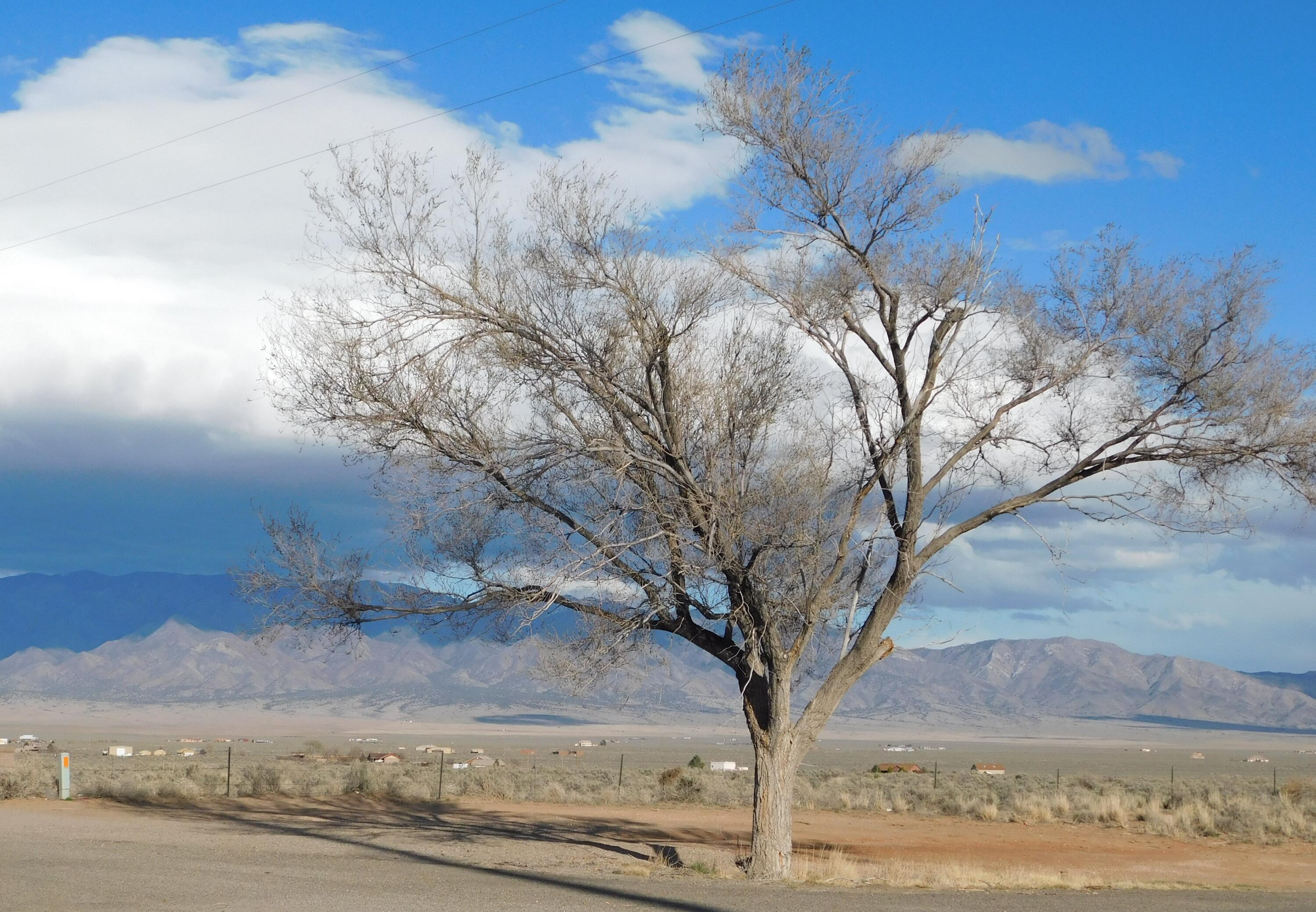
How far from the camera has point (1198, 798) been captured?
35.9 metres

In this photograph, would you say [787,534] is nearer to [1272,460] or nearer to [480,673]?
[1272,460]

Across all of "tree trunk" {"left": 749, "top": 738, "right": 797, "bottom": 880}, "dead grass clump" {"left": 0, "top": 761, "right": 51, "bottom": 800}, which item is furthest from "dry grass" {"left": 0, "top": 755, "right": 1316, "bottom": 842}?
"tree trunk" {"left": 749, "top": 738, "right": 797, "bottom": 880}

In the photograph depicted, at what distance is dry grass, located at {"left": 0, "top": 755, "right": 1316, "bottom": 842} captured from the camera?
98.7 feet

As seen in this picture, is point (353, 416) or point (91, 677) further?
point (91, 677)

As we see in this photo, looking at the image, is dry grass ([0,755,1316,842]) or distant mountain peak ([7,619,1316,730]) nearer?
dry grass ([0,755,1316,842])

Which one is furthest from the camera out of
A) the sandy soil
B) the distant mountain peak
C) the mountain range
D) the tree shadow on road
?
the distant mountain peak

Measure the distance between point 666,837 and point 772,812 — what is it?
348 inches

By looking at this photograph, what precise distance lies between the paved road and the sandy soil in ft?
5.16

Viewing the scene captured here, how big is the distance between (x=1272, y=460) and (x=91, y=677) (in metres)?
193

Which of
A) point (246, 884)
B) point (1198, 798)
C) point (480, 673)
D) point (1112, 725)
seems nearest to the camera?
point (246, 884)

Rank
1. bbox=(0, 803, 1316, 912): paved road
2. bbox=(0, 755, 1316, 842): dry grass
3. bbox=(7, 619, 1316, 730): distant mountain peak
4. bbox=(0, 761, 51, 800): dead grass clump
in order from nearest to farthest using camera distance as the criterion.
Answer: bbox=(0, 803, 1316, 912): paved road < bbox=(0, 761, 51, 800): dead grass clump < bbox=(0, 755, 1316, 842): dry grass < bbox=(7, 619, 1316, 730): distant mountain peak

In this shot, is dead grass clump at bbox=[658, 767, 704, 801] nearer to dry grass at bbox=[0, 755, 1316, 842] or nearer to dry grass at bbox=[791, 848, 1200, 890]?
dry grass at bbox=[0, 755, 1316, 842]

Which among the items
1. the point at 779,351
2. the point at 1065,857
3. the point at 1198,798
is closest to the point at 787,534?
the point at 779,351

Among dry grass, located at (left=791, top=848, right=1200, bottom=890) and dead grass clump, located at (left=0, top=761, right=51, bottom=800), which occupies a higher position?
dry grass, located at (left=791, top=848, right=1200, bottom=890)
